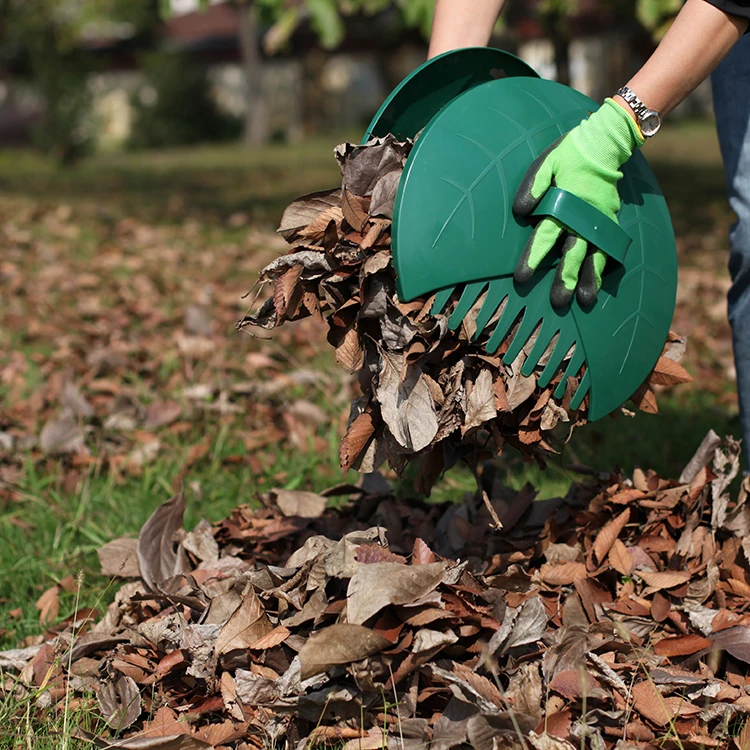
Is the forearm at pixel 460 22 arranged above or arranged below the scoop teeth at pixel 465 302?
above

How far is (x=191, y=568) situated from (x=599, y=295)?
118 centimetres

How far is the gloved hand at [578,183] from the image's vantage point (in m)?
1.61

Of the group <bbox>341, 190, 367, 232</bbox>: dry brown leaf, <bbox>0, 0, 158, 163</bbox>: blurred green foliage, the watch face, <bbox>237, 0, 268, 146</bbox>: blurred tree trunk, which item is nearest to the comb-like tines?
<bbox>341, 190, 367, 232</bbox>: dry brown leaf

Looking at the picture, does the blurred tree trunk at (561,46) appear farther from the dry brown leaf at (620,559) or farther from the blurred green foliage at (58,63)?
the blurred green foliage at (58,63)

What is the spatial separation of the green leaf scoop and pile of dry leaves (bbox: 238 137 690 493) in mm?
42

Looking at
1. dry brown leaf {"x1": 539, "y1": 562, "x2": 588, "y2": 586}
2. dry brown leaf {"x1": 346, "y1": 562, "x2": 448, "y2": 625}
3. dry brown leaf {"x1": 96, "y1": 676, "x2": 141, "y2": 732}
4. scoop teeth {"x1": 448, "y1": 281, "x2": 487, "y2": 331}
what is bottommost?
dry brown leaf {"x1": 96, "y1": 676, "x2": 141, "y2": 732}

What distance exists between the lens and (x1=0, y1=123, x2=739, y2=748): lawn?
100 inches

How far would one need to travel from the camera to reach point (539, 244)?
1606mm

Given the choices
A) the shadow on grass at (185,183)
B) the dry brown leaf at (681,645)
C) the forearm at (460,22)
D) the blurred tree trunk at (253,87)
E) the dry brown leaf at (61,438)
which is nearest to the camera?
the dry brown leaf at (681,645)

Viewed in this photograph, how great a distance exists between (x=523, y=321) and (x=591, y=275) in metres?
0.16

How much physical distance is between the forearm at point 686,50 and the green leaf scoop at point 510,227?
133 mm

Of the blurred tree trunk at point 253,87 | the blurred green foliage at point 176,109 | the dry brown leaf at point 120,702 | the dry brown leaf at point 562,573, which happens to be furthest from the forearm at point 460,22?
the blurred green foliage at point 176,109

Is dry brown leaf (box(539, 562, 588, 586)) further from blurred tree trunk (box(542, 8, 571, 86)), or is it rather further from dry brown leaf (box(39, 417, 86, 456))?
blurred tree trunk (box(542, 8, 571, 86))

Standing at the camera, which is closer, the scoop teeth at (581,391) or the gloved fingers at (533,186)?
the gloved fingers at (533,186)
